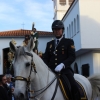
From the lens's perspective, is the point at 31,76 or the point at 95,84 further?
the point at 95,84

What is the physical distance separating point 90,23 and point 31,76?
64.2 ft

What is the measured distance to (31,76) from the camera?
5.12 metres

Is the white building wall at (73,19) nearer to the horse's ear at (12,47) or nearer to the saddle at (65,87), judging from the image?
the saddle at (65,87)

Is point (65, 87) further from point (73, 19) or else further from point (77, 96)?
point (73, 19)

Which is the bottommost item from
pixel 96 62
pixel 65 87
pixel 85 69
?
pixel 85 69

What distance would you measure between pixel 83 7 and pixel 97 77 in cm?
1702

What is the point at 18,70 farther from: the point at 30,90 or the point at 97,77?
the point at 97,77

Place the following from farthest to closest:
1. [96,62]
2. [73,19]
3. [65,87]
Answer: [73,19] → [96,62] → [65,87]

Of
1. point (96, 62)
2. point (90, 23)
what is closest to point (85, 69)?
point (96, 62)

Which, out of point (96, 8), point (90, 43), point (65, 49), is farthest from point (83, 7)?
point (65, 49)

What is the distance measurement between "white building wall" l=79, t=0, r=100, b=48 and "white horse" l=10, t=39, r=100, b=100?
1843 cm

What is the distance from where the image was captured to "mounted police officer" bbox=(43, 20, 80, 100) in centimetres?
607

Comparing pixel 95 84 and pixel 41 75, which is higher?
pixel 41 75

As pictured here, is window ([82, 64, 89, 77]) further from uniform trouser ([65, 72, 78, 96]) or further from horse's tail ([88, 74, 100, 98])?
uniform trouser ([65, 72, 78, 96])
